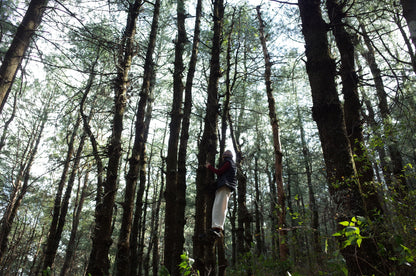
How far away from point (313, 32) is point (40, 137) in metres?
19.2

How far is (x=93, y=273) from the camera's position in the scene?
16.3 feet

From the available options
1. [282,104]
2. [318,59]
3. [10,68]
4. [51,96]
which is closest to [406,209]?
[318,59]

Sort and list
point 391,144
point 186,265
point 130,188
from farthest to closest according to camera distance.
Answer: point 391,144 → point 130,188 → point 186,265

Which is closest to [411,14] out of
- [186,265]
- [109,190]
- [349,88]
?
[349,88]

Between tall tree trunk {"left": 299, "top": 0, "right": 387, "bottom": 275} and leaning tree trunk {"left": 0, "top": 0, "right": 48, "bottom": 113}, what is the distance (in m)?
4.21

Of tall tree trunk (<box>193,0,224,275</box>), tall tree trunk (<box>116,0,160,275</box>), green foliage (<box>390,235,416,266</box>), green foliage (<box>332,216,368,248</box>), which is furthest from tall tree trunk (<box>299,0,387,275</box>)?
tall tree trunk (<box>116,0,160,275</box>)

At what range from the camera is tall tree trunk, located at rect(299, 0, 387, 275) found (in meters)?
2.76

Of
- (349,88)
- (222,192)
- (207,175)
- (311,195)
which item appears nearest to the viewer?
(207,175)

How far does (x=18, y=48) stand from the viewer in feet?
13.0

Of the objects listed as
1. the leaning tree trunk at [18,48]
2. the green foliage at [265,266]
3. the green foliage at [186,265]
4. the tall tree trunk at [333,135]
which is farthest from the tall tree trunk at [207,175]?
the leaning tree trunk at [18,48]

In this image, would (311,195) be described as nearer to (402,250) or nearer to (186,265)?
(186,265)

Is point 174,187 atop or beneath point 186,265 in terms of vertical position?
atop

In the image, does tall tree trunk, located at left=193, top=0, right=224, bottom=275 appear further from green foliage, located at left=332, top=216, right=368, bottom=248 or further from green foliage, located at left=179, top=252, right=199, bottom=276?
A: green foliage, located at left=332, top=216, right=368, bottom=248

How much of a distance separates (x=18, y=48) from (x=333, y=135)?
15.9 feet
